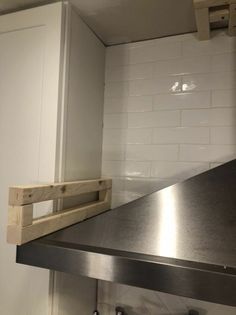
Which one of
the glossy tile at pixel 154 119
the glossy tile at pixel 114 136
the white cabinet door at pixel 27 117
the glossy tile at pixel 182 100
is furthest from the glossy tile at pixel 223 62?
the white cabinet door at pixel 27 117

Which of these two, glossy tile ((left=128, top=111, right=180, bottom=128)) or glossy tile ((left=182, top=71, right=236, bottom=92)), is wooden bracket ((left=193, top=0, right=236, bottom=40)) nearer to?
glossy tile ((left=182, top=71, right=236, bottom=92))

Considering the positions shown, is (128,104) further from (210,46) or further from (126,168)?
(210,46)

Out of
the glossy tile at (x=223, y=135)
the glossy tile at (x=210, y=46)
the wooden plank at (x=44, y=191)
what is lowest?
the wooden plank at (x=44, y=191)

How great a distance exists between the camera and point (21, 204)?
67cm

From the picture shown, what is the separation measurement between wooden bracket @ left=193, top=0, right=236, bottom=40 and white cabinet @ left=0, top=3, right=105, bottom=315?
1.50 feet

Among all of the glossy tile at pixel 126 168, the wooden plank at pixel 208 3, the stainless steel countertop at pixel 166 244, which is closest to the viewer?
the stainless steel countertop at pixel 166 244

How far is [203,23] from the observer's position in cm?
95

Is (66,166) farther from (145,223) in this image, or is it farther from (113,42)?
(113,42)

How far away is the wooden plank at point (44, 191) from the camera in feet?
2.20

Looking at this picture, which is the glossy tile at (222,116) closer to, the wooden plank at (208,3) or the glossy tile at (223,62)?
the glossy tile at (223,62)

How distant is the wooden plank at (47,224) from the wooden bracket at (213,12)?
0.79m

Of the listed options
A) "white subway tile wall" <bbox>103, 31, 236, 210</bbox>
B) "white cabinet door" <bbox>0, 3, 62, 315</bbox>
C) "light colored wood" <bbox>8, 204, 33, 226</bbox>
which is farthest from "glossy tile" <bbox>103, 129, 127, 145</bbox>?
"light colored wood" <bbox>8, 204, 33, 226</bbox>

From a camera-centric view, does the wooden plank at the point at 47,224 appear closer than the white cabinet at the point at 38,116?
Yes

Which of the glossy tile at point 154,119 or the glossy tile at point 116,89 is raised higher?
the glossy tile at point 116,89
